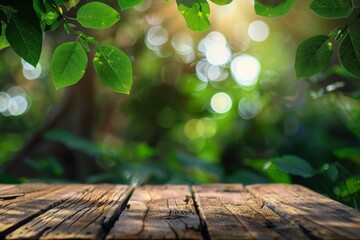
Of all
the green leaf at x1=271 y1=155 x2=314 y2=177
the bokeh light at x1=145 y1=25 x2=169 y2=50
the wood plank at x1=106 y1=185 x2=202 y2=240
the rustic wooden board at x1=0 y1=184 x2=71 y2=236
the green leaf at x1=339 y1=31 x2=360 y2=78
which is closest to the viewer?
the wood plank at x1=106 y1=185 x2=202 y2=240

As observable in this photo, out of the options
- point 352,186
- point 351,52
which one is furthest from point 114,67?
point 352,186

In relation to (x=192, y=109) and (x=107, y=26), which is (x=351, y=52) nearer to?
(x=107, y=26)

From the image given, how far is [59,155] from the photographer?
257 inches

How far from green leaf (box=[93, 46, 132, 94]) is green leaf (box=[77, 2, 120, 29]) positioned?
73 mm

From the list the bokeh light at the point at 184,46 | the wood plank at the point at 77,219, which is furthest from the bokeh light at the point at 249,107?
the wood plank at the point at 77,219

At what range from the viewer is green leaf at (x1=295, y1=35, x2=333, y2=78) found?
4.23 ft

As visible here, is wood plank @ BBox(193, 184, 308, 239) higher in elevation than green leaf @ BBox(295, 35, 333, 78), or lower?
lower

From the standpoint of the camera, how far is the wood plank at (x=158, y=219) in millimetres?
980

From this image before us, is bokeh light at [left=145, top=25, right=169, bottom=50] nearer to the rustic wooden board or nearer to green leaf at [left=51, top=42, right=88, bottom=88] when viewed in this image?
the rustic wooden board

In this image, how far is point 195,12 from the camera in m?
1.30

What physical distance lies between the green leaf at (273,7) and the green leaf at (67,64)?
1.64 ft

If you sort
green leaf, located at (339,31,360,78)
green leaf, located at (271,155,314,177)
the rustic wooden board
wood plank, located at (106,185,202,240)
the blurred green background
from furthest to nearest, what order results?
the blurred green background
green leaf, located at (271,155,314,177)
green leaf, located at (339,31,360,78)
the rustic wooden board
wood plank, located at (106,185,202,240)

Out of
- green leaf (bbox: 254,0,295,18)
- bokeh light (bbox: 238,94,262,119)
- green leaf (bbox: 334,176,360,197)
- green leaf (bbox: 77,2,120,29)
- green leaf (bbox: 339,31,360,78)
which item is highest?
bokeh light (bbox: 238,94,262,119)

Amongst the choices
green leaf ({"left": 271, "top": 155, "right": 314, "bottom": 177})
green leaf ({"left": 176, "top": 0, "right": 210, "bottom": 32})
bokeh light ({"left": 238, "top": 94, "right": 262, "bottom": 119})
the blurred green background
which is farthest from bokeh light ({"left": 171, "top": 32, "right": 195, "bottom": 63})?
green leaf ({"left": 176, "top": 0, "right": 210, "bottom": 32})
